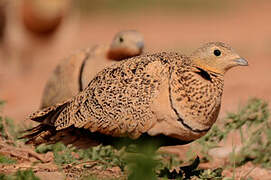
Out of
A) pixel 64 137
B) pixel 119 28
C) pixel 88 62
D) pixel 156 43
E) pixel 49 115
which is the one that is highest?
pixel 119 28

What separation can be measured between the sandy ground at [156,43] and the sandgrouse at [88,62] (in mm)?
726

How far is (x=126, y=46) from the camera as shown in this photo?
16.5 ft

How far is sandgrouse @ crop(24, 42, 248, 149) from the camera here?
11.2 feet

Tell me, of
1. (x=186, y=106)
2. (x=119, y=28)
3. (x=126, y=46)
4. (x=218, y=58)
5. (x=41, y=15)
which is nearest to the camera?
(x=186, y=106)

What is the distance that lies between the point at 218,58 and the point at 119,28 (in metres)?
12.8

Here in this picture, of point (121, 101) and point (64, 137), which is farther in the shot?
point (64, 137)

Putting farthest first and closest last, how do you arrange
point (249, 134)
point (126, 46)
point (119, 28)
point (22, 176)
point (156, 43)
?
point (119, 28), point (156, 43), point (126, 46), point (249, 134), point (22, 176)

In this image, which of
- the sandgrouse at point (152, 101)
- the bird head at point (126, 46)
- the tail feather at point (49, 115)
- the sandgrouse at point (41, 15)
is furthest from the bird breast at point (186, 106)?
the sandgrouse at point (41, 15)

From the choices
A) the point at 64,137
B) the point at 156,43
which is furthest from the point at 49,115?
the point at 156,43

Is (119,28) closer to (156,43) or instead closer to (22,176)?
(156,43)

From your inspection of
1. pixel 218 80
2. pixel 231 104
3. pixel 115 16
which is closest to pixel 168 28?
pixel 115 16

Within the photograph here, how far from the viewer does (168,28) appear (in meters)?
16.4

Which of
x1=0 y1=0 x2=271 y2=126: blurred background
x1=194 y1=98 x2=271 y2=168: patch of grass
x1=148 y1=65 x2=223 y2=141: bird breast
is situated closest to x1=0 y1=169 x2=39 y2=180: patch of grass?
x1=148 y1=65 x2=223 y2=141: bird breast

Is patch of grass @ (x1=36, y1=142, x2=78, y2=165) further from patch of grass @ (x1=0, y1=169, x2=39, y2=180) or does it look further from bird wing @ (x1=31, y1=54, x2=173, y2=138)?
patch of grass @ (x1=0, y1=169, x2=39, y2=180)
